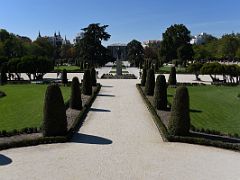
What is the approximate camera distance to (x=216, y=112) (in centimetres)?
2239

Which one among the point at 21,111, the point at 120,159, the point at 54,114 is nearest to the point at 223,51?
the point at 21,111

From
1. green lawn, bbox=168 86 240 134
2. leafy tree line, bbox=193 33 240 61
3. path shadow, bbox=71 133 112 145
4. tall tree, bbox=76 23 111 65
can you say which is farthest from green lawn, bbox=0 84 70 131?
leafy tree line, bbox=193 33 240 61

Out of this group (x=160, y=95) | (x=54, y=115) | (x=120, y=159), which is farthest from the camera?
(x=160, y=95)

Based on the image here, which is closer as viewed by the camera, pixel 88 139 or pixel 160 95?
pixel 88 139

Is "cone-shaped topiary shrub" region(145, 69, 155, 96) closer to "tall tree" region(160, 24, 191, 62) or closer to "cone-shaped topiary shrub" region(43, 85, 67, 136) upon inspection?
"cone-shaped topiary shrub" region(43, 85, 67, 136)

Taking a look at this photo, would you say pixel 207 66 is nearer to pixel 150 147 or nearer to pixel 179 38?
pixel 150 147

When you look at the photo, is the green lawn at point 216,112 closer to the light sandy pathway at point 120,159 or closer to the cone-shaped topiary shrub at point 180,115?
the cone-shaped topiary shrub at point 180,115

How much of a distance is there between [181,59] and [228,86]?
4476 cm

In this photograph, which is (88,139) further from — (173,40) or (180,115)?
(173,40)

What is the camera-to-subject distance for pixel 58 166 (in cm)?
1166

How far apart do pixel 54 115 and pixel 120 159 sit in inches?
171

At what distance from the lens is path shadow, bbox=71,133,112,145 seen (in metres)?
14.7

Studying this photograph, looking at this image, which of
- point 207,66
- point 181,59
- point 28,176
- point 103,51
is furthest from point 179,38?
point 28,176

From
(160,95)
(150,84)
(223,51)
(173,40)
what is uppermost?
(173,40)
